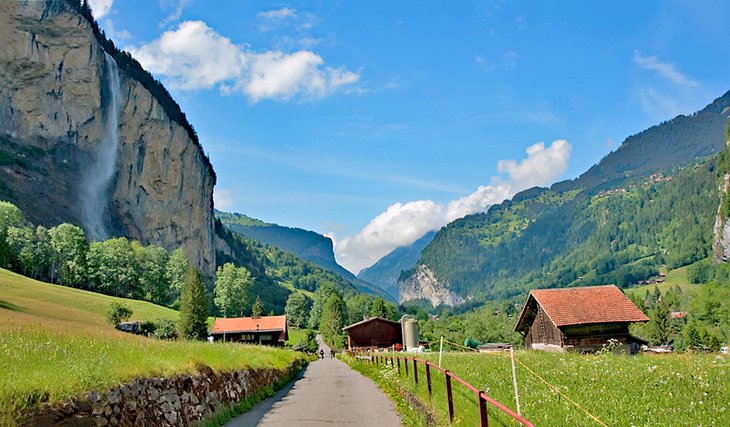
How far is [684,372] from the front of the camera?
13.4 metres

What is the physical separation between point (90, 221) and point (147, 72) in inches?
2128

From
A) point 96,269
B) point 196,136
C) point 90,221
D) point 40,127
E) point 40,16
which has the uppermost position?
point 40,16

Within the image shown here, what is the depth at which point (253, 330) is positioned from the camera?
315 feet

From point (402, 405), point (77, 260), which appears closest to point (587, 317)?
point (402, 405)

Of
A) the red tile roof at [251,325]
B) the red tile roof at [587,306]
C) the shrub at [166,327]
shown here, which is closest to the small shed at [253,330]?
the red tile roof at [251,325]

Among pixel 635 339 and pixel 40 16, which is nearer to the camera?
pixel 635 339

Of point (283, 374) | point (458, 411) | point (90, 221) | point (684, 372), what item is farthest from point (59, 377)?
point (90, 221)

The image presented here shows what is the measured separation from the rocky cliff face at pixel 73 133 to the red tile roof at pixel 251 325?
5081cm

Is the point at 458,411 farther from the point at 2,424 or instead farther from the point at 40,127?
the point at 40,127

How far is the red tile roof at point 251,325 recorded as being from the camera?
9600 cm

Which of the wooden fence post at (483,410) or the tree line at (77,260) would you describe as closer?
the wooden fence post at (483,410)

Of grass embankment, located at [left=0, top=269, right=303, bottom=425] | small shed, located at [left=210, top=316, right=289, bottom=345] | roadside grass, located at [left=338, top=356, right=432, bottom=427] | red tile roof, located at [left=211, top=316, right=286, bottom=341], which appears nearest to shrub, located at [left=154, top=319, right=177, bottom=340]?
red tile roof, located at [left=211, top=316, right=286, bottom=341]

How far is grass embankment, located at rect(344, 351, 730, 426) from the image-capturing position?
927 centimetres

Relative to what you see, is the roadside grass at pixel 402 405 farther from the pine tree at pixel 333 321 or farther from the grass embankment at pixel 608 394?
the pine tree at pixel 333 321
